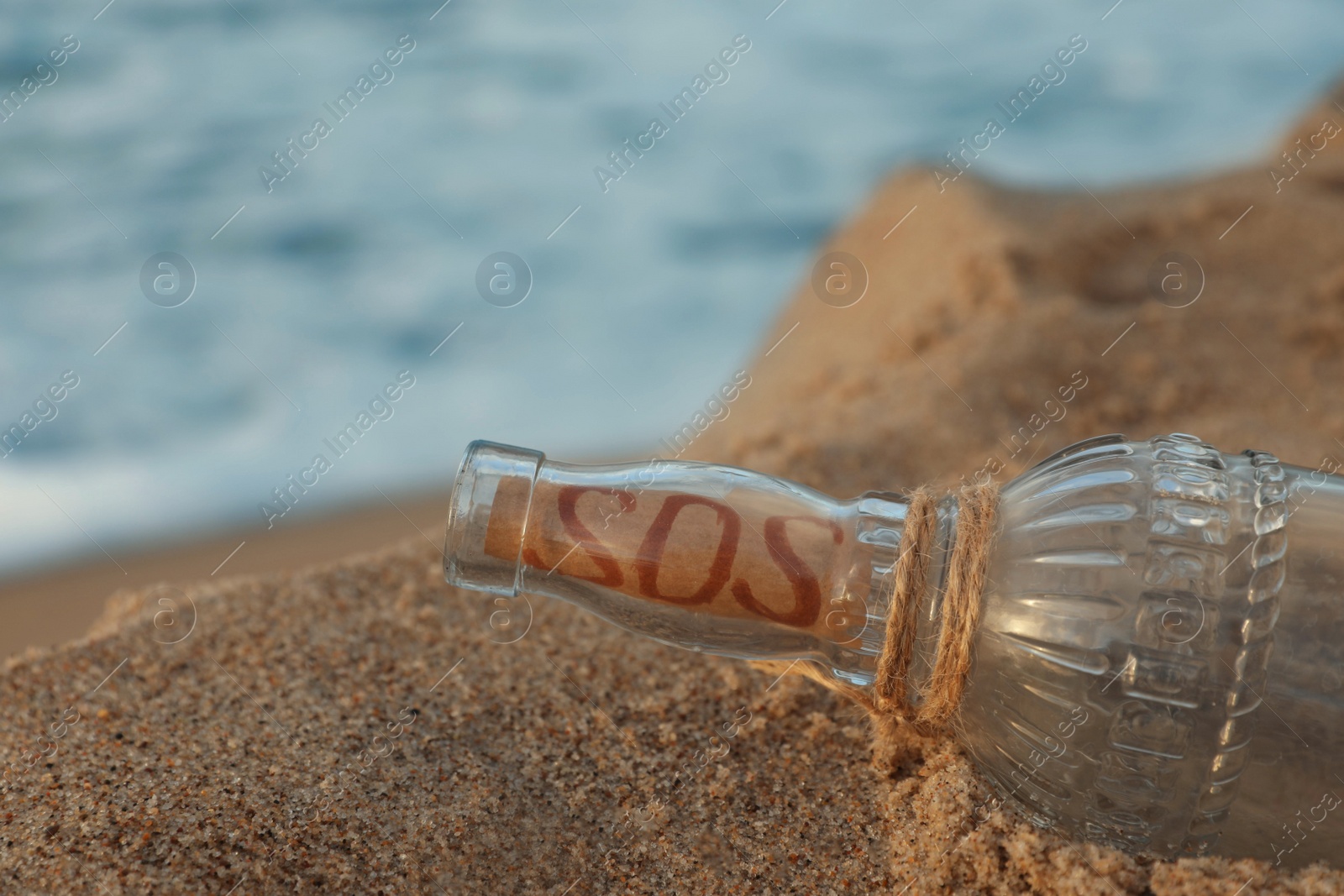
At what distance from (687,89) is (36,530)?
4.18 m

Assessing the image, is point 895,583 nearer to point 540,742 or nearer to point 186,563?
point 540,742

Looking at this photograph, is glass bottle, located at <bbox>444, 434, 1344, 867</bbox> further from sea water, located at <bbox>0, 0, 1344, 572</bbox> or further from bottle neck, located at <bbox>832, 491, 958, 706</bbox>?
sea water, located at <bbox>0, 0, 1344, 572</bbox>

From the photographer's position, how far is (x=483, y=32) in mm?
6270

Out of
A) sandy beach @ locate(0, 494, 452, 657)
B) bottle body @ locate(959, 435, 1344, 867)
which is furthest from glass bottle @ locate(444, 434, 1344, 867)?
sandy beach @ locate(0, 494, 452, 657)

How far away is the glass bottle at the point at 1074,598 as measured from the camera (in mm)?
1151

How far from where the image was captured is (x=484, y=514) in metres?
1.28

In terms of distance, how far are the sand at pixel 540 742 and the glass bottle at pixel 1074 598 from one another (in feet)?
0.32

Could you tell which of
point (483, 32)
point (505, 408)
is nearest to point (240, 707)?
point (505, 408)

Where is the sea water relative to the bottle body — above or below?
below

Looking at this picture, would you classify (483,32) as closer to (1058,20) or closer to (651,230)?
(651,230)

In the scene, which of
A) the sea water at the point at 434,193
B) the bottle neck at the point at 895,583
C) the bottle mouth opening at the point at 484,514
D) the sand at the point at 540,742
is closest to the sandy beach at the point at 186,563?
the sea water at the point at 434,193

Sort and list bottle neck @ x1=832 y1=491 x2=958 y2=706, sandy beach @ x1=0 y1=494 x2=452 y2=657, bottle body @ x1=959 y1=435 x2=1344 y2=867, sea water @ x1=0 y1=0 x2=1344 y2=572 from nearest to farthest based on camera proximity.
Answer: bottle body @ x1=959 y1=435 x2=1344 y2=867, bottle neck @ x1=832 y1=491 x2=958 y2=706, sandy beach @ x1=0 y1=494 x2=452 y2=657, sea water @ x1=0 y1=0 x2=1344 y2=572

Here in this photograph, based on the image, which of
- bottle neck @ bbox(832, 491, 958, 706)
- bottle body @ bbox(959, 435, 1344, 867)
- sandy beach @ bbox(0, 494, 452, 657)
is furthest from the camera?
sandy beach @ bbox(0, 494, 452, 657)

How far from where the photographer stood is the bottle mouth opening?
1277mm
